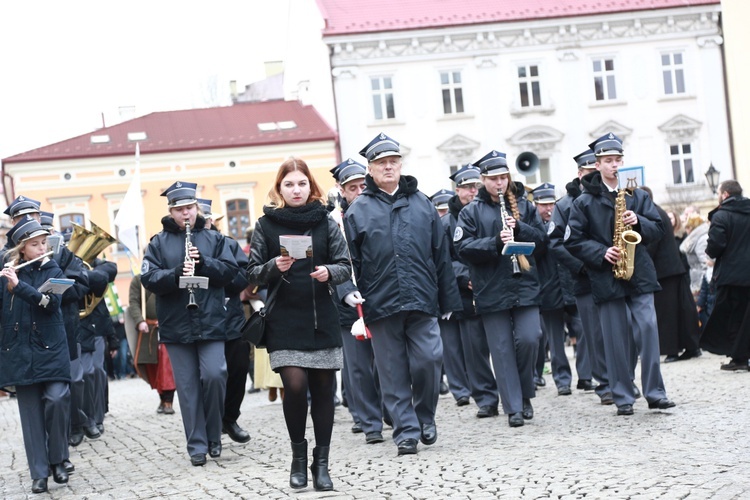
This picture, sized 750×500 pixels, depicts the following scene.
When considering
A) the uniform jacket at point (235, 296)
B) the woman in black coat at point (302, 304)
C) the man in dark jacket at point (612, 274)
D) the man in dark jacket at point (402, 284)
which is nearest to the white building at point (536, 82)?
the uniform jacket at point (235, 296)

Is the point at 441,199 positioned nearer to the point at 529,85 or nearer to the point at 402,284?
the point at 402,284

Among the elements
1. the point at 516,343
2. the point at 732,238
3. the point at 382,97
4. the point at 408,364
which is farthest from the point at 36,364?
the point at 382,97

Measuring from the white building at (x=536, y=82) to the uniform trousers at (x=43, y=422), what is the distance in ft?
125

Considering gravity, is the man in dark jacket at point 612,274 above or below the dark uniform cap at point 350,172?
below

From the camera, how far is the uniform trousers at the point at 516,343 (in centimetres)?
1112

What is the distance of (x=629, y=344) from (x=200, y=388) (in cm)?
368

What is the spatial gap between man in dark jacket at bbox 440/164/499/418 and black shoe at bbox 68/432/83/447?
399 centimetres

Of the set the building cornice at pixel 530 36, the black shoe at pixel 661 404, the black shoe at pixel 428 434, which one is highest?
the building cornice at pixel 530 36

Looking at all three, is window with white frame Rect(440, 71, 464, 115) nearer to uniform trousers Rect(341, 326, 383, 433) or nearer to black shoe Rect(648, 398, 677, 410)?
uniform trousers Rect(341, 326, 383, 433)

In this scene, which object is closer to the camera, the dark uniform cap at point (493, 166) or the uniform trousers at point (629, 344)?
the uniform trousers at point (629, 344)

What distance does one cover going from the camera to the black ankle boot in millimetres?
7961

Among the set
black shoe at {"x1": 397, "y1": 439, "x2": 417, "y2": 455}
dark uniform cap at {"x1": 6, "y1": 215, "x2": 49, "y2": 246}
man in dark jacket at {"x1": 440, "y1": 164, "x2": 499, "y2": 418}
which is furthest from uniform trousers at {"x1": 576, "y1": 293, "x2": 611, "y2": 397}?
dark uniform cap at {"x1": 6, "y1": 215, "x2": 49, "y2": 246}

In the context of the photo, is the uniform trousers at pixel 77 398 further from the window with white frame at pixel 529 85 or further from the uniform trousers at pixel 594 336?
the window with white frame at pixel 529 85

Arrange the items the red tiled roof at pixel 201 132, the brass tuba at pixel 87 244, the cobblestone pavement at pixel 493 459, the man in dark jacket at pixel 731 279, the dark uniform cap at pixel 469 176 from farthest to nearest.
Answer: the red tiled roof at pixel 201 132
the man in dark jacket at pixel 731 279
the brass tuba at pixel 87 244
the dark uniform cap at pixel 469 176
the cobblestone pavement at pixel 493 459
